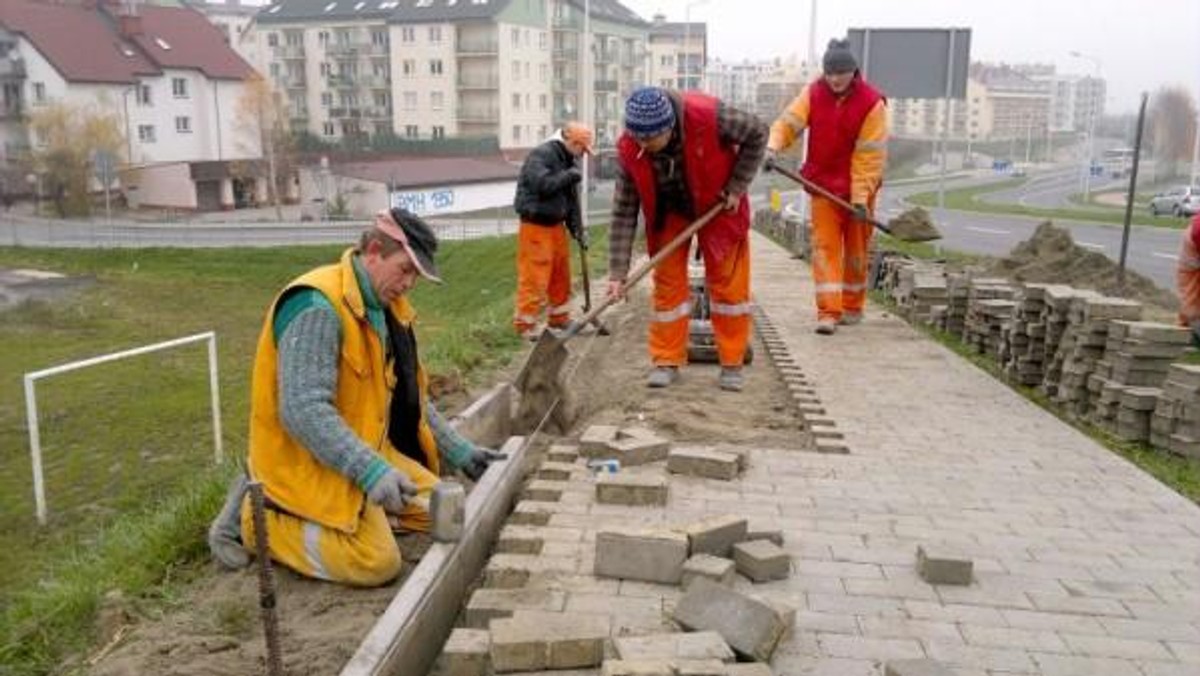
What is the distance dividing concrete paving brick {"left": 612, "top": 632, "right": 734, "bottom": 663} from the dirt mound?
8.71 meters

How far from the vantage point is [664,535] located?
362 centimetres

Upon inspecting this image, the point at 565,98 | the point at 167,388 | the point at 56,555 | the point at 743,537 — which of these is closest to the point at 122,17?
the point at 565,98

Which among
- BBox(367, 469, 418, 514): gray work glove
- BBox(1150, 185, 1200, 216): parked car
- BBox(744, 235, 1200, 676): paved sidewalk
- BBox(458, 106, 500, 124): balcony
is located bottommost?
BBox(1150, 185, 1200, 216): parked car

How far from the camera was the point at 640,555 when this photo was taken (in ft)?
11.8

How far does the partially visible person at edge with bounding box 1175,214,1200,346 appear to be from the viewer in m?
8.21

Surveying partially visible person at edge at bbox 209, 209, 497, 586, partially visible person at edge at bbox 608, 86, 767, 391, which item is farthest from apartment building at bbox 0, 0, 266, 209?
partially visible person at edge at bbox 209, 209, 497, 586

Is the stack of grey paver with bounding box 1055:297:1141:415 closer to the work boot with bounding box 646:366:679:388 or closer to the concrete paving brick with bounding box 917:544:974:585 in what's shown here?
the work boot with bounding box 646:366:679:388

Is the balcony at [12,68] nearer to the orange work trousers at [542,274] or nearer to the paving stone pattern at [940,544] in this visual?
the orange work trousers at [542,274]

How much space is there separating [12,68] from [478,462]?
2005 inches

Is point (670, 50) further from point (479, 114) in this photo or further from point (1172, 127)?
point (1172, 127)

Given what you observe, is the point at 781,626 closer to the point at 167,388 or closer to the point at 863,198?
the point at 863,198

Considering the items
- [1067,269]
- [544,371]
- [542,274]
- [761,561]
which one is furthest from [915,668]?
[1067,269]

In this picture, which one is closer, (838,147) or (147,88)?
(838,147)

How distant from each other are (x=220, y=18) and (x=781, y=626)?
86160 millimetres
